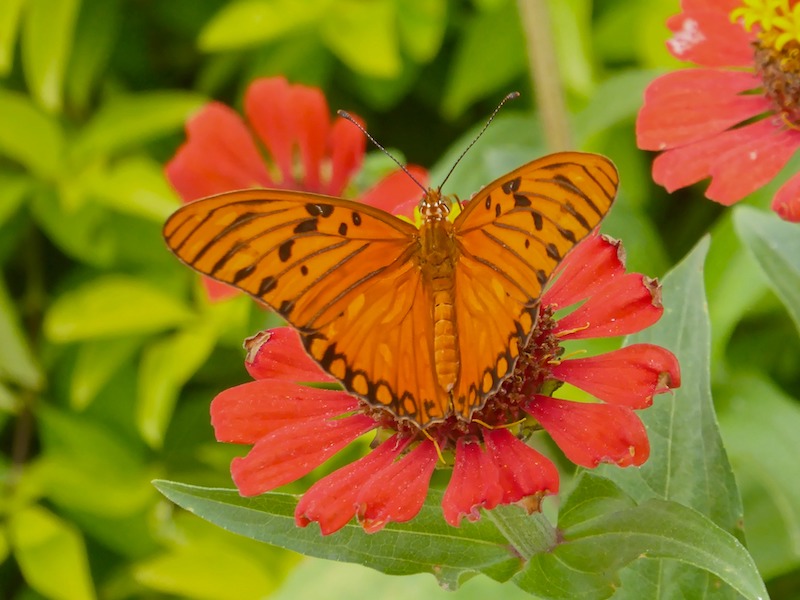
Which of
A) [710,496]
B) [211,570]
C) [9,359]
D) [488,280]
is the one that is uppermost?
[488,280]

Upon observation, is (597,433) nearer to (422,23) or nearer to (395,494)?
(395,494)

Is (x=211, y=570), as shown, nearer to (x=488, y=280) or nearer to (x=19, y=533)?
(x=19, y=533)

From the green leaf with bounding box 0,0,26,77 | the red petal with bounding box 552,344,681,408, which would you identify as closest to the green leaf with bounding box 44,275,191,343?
the green leaf with bounding box 0,0,26,77

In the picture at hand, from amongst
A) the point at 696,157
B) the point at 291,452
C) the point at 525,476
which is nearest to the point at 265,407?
the point at 291,452

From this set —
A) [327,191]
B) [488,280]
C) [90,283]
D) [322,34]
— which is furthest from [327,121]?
[488,280]

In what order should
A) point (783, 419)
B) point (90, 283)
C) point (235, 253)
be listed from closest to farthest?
1. point (235, 253)
2. point (783, 419)
3. point (90, 283)

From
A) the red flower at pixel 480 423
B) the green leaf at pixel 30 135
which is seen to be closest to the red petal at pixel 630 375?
the red flower at pixel 480 423

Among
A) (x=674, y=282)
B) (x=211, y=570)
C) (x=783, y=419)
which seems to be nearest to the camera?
(x=674, y=282)
